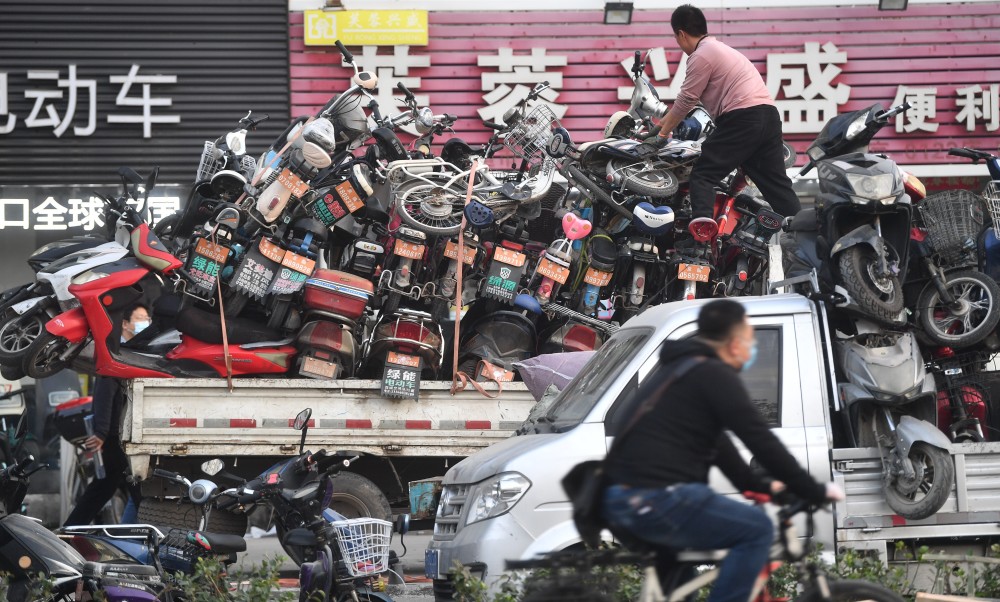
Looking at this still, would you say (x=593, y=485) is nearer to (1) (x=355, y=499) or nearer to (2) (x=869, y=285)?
(2) (x=869, y=285)

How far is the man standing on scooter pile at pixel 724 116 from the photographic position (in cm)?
864

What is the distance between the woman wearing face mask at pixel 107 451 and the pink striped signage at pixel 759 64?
5.72 metres

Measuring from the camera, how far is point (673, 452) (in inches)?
167

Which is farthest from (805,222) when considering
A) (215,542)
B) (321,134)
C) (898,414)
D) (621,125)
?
(215,542)

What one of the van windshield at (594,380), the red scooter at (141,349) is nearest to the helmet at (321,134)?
the red scooter at (141,349)

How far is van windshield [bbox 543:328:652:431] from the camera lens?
6.33 meters

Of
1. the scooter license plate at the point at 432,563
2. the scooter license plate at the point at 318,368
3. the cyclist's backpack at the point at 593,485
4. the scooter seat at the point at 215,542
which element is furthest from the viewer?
the scooter license plate at the point at 318,368

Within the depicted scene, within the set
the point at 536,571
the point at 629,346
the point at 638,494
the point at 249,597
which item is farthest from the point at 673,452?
the point at 249,597

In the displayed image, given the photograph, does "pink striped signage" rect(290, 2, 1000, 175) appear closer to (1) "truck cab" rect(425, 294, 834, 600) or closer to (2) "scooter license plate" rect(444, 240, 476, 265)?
(2) "scooter license plate" rect(444, 240, 476, 265)

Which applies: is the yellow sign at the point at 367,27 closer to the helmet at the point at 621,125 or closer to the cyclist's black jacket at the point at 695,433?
the helmet at the point at 621,125

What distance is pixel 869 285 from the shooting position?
6.71m

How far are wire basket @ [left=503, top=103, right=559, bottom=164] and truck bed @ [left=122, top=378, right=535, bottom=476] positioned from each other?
6.53 ft

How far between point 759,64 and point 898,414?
902cm

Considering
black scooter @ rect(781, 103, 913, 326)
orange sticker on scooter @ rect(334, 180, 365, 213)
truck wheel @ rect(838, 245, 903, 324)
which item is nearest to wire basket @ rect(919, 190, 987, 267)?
Answer: black scooter @ rect(781, 103, 913, 326)
